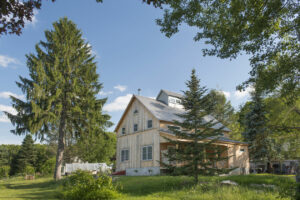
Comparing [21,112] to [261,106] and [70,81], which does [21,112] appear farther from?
[261,106]

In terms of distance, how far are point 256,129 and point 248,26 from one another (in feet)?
66.9

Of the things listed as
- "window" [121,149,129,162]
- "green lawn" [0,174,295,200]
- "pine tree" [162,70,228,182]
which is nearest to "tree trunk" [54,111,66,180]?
"window" [121,149,129,162]

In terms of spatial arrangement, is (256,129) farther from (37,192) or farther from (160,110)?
(37,192)

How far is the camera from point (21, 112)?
59.7 ft

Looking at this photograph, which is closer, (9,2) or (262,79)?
(9,2)

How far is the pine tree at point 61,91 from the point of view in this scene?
58.7 ft

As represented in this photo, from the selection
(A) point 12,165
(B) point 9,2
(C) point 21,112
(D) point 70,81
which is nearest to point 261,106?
(D) point 70,81

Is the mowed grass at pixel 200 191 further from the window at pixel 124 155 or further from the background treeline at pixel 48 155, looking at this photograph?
the background treeline at pixel 48 155

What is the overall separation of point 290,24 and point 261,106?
1921cm

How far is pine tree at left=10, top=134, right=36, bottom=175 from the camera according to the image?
3744 centimetres

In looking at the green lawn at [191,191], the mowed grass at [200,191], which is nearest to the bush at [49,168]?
the green lawn at [191,191]

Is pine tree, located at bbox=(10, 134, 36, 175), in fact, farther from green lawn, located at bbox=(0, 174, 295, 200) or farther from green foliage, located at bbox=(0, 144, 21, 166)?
green lawn, located at bbox=(0, 174, 295, 200)

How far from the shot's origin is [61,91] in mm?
18578

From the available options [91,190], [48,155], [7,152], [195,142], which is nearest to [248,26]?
[195,142]
